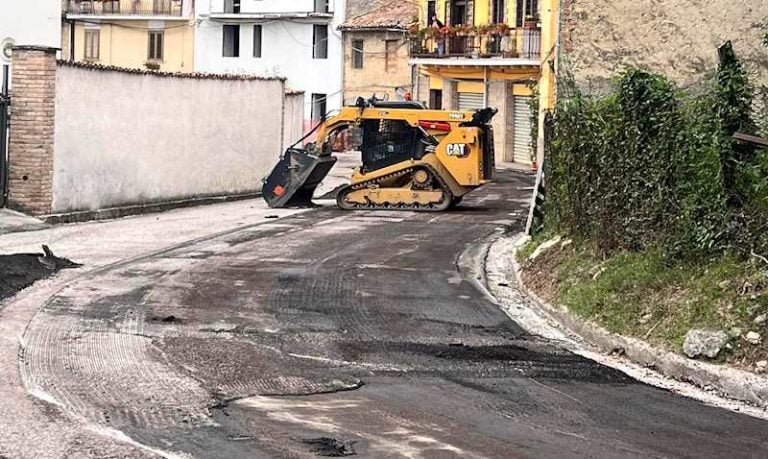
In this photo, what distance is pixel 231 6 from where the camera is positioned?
6625 centimetres

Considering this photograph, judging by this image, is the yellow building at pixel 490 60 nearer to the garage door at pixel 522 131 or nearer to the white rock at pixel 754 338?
the garage door at pixel 522 131

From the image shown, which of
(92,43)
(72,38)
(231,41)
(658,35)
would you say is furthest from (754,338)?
(72,38)

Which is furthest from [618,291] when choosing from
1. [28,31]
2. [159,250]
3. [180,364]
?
[28,31]

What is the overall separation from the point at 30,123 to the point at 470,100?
33310 mm

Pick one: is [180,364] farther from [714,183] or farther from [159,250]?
[159,250]

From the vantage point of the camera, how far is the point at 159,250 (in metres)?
17.5

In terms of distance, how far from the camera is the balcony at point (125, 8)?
67.6 m

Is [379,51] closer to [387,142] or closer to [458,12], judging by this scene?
[458,12]

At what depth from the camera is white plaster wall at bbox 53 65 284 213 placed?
2223 cm

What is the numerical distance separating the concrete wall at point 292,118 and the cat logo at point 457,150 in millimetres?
7723

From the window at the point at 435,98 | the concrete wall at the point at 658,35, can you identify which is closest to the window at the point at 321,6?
the window at the point at 435,98

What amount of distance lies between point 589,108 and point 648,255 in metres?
3.11

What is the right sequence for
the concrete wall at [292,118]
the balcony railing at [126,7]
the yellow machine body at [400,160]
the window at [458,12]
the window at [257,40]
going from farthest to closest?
the balcony railing at [126,7] < the window at [257,40] < the window at [458,12] < the concrete wall at [292,118] < the yellow machine body at [400,160]

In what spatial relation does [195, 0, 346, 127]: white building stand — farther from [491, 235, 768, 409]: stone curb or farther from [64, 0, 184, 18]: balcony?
[491, 235, 768, 409]: stone curb
